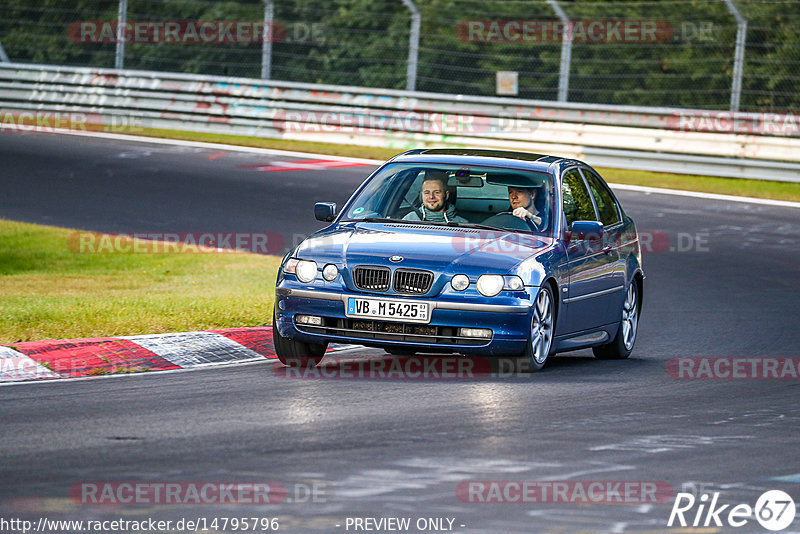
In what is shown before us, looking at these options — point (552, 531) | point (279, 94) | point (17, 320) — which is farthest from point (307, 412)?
point (279, 94)

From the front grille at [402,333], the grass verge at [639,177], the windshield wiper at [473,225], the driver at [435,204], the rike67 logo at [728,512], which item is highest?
the driver at [435,204]

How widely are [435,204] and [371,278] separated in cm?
135

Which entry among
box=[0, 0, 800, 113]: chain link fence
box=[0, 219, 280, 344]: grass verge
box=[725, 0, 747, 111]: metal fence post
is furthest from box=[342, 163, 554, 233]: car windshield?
box=[725, 0, 747, 111]: metal fence post

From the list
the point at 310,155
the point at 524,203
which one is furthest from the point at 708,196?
the point at 524,203

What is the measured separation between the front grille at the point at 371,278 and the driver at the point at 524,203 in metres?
1.45

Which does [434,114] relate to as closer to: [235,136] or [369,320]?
[235,136]

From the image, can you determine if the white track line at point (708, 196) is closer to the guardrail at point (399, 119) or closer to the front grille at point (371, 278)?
the guardrail at point (399, 119)

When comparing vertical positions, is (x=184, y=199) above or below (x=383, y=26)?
below

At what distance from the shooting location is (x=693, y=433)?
7758 millimetres

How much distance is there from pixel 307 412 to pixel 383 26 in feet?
62.3

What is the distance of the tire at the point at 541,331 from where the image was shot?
9500mm

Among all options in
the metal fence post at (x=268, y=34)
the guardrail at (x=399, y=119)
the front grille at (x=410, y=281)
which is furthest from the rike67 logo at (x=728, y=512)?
the metal fence post at (x=268, y=34)

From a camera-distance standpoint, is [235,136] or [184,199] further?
[235,136]

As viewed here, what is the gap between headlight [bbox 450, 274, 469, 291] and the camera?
9273 mm
